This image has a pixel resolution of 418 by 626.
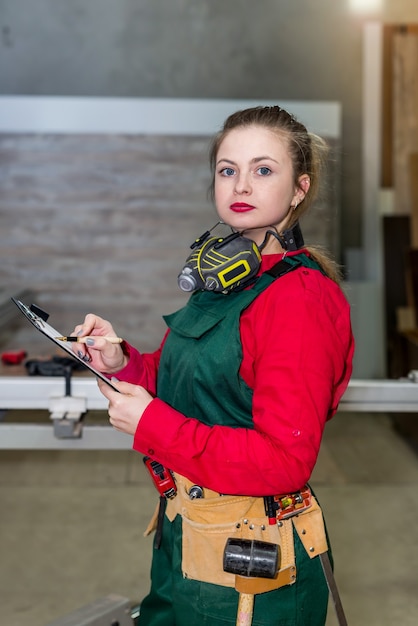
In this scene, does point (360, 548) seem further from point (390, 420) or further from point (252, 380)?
point (252, 380)

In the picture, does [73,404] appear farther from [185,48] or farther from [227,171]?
[185,48]

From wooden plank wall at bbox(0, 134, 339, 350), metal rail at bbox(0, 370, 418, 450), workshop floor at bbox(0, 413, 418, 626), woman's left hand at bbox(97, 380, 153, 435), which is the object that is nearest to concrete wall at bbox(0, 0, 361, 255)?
wooden plank wall at bbox(0, 134, 339, 350)

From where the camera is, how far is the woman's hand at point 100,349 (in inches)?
54.0

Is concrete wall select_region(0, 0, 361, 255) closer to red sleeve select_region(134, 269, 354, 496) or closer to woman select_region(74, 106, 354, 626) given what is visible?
woman select_region(74, 106, 354, 626)

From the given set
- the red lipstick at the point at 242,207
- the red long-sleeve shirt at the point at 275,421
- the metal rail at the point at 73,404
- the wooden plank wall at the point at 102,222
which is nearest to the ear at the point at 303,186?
the red lipstick at the point at 242,207

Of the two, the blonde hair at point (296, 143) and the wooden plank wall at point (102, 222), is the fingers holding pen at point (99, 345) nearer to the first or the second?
the blonde hair at point (296, 143)

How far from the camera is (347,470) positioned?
160 inches

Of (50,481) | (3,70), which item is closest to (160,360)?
(50,481)

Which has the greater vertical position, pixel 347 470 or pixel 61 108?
pixel 61 108

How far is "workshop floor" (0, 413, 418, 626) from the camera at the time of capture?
2779 millimetres

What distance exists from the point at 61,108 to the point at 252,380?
14.8 ft

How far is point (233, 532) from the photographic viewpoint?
4.34 feet

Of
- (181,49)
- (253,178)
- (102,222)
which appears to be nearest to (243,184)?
(253,178)

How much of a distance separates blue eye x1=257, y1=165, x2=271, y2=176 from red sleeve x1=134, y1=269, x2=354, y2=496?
22 cm
